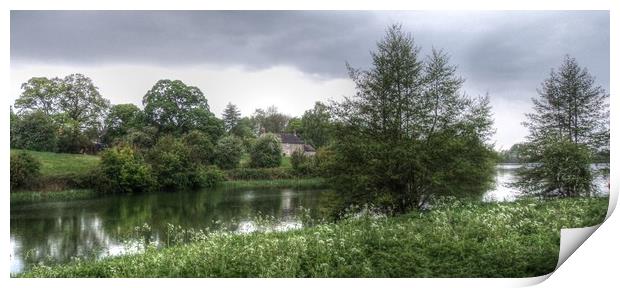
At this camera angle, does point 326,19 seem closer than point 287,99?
Yes

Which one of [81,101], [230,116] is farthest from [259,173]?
[81,101]

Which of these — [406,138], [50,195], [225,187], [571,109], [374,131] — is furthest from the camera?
[374,131]

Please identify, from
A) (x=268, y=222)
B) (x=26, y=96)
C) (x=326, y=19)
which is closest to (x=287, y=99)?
(x=326, y=19)

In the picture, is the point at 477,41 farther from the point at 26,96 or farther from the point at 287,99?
the point at 26,96

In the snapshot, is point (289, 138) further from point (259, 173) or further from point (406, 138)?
point (406, 138)

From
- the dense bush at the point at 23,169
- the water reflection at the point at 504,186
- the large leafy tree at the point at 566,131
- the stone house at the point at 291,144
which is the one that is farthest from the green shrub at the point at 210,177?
the large leafy tree at the point at 566,131

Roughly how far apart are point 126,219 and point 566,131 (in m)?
6.33

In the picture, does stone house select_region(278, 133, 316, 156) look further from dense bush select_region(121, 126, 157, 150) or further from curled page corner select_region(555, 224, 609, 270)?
curled page corner select_region(555, 224, 609, 270)

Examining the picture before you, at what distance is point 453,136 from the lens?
7.75m

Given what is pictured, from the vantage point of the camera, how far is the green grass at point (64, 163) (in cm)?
673

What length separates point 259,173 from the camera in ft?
25.7

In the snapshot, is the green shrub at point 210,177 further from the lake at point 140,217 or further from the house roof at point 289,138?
the house roof at point 289,138
